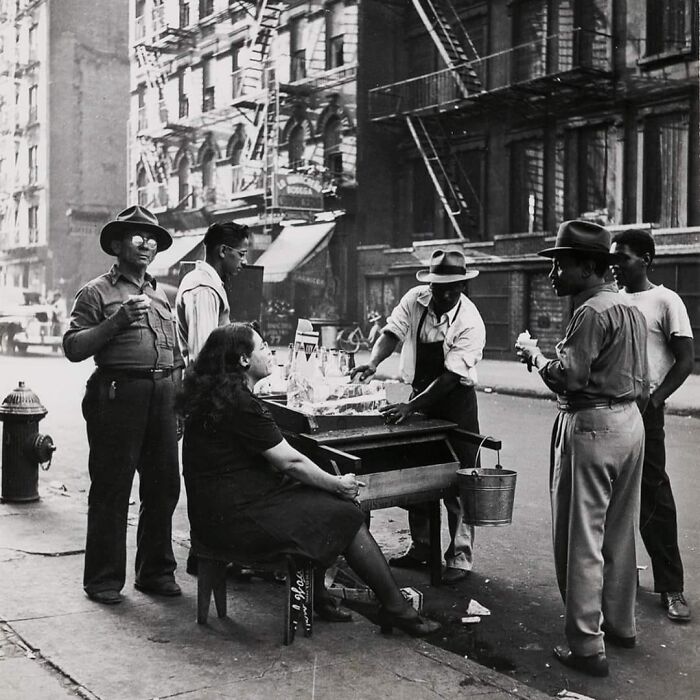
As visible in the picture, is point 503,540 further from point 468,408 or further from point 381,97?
point 381,97

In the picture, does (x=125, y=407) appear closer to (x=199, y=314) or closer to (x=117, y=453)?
(x=117, y=453)

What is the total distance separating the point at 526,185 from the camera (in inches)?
762

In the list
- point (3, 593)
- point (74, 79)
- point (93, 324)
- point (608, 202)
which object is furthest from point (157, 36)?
point (608, 202)

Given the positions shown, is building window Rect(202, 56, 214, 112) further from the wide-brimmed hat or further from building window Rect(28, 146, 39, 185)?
the wide-brimmed hat

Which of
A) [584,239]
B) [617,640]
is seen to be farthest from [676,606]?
[584,239]

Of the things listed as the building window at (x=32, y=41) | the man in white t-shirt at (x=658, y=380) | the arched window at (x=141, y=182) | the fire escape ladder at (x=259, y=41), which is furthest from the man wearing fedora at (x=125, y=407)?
the fire escape ladder at (x=259, y=41)

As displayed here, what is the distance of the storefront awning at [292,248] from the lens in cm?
2253

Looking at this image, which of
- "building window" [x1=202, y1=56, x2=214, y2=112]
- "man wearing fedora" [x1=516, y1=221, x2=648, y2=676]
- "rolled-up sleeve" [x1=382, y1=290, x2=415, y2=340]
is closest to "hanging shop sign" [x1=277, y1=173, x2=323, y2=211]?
"building window" [x1=202, y1=56, x2=214, y2=112]

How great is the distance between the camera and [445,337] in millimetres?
5543

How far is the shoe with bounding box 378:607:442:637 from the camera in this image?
4.26 m

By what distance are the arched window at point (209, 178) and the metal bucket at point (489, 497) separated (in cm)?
1660

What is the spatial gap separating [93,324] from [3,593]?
1.58 metres

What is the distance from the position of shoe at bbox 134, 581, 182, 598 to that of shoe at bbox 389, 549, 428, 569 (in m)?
1.52

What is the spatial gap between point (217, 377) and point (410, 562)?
7.39ft
